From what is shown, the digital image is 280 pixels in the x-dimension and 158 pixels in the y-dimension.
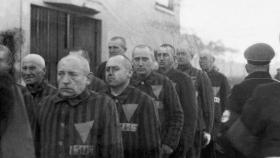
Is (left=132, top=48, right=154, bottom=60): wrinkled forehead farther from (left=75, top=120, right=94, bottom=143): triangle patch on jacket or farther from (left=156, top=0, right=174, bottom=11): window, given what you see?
(left=156, top=0, right=174, bottom=11): window

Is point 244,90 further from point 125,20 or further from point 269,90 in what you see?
point 125,20

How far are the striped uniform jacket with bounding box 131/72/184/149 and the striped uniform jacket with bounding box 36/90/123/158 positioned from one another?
2017 millimetres

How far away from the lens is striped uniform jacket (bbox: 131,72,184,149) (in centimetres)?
622

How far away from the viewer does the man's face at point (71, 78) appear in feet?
14.1

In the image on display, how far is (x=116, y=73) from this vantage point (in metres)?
5.37

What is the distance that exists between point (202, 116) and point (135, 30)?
509cm

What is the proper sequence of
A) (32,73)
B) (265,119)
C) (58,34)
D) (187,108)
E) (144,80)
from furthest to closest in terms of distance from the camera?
(58,34) < (187,108) < (144,80) < (32,73) < (265,119)

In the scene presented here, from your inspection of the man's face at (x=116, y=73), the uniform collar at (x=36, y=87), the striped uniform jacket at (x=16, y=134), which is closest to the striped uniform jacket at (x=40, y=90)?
the uniform collar at (x=36, y=87)

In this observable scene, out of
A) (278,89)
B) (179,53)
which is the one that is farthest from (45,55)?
(278,89)

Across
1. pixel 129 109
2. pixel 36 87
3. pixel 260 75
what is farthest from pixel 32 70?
pixel 260 75

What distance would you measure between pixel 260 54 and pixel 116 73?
4.65 feet

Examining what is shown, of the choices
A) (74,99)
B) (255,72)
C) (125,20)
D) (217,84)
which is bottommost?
(217,84)

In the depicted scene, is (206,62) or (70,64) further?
(206,62)

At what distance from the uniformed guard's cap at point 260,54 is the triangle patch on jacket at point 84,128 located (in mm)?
1679
